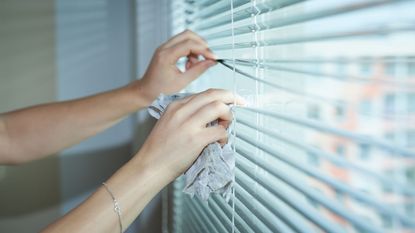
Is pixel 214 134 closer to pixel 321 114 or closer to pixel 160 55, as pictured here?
pixel 321 114

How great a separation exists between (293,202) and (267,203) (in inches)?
4.3

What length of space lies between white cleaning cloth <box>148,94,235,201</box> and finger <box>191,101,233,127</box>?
0.04 metres

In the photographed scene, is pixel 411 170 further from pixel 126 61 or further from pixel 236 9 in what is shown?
pixel 126 61

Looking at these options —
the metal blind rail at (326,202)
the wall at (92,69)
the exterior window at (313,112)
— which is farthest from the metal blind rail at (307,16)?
the wall at (92,69)

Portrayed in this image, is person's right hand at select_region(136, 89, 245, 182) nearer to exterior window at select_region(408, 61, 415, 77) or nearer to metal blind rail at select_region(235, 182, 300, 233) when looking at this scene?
metal blind rail at select_region(235, 182, 300, 233)

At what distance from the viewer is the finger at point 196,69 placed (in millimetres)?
999

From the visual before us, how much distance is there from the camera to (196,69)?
101 centimetres

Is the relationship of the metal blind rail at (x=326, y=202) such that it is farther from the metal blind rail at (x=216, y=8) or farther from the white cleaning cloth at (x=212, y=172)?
the metal blind rail at (x=216, y=8)

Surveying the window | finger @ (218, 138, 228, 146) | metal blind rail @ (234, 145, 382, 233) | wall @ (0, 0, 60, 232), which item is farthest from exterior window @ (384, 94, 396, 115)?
wall @ (0, 0, 60, 232)

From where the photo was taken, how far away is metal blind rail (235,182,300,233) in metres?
0.67

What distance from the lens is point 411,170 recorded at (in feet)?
1.32

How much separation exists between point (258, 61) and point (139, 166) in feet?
0.84

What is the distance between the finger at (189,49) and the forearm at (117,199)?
1.14 ft

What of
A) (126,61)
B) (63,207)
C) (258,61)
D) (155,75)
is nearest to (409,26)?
(258,61)
